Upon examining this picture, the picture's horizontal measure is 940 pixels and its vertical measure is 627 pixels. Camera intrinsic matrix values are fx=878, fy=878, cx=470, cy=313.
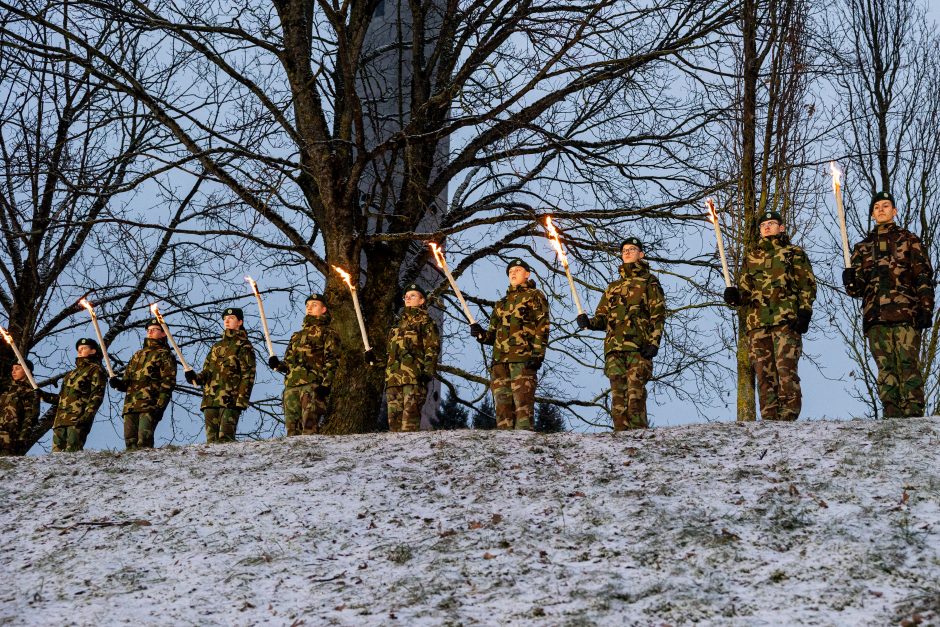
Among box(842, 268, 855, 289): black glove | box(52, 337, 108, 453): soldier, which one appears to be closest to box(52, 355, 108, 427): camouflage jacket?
box(52, 337, 108, 453): soldier

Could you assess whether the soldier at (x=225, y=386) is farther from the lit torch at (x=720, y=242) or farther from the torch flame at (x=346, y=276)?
the lit torch at (x=720, y=242)

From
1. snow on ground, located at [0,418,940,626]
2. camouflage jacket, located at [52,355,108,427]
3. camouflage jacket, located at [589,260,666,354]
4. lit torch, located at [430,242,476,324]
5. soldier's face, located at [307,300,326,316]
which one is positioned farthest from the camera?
camouflage jacket, located at [52,355,108,427]

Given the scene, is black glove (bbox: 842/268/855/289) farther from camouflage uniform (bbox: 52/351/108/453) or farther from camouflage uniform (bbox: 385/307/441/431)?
camouflage uniform (bbox: 52/351/108/453)

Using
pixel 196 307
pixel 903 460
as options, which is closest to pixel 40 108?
pixel 196 307

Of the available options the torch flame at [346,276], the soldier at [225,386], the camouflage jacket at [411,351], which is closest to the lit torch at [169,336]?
the soldier at [225,386]

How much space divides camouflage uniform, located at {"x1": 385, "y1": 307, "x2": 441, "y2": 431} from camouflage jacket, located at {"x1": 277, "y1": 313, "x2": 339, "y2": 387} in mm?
790

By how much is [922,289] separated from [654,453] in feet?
10.8

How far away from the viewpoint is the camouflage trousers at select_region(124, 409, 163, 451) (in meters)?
11.9

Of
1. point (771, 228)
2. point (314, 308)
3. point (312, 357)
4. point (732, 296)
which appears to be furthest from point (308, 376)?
point (771, 228)

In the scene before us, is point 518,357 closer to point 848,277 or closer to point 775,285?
point 775,285

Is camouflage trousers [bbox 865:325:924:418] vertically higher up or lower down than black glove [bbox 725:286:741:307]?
lower down

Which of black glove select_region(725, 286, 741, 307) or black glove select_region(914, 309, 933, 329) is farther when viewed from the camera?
black glove select_region(725, 286, 741, 307)

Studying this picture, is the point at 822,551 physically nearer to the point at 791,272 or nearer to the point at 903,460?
the point at 903,460

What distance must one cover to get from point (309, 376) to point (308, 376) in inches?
0.5
